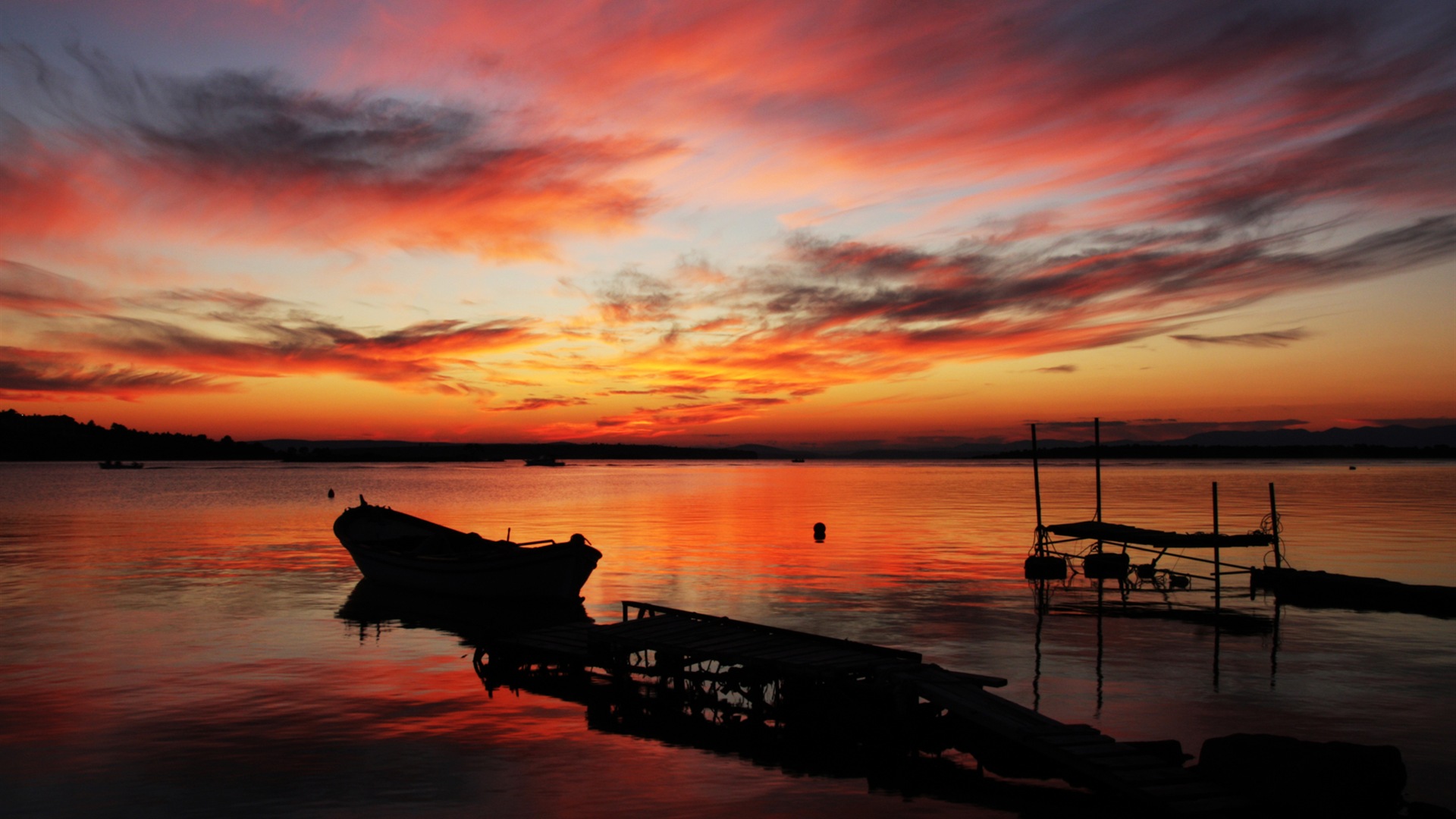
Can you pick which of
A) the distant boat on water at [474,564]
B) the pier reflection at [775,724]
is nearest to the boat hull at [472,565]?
the distant boat on water at [474,564]

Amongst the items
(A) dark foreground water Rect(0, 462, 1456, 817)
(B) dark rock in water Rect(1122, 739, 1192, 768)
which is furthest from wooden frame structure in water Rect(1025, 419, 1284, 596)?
(B) dark rock in water Rect(1122, 739, 1192, 768)

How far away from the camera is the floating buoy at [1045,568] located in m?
38.6

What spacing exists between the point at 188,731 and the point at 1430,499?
10455 cm

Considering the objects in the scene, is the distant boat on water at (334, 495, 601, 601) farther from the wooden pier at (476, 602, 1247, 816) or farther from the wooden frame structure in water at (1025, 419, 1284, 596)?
the wooden frame structure in water at (1025, 419, 1284, 596)

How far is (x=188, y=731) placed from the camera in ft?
53.8

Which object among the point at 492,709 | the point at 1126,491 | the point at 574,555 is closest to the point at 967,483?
the point at 1126,491

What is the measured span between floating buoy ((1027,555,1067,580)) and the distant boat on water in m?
18.8

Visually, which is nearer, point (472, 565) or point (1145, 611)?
point (1145, 611)

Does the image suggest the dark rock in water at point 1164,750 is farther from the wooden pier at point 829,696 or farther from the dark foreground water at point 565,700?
the dark foreground water at point 565,700

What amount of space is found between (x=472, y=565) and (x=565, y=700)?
13821 millimetres

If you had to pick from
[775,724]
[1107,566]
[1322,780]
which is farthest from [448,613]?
[1107,566]

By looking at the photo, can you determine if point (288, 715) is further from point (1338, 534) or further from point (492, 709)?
point (1338, 534)

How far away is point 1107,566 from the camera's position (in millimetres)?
40406

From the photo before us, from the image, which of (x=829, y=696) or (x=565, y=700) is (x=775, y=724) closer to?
(x=829, y=696)
